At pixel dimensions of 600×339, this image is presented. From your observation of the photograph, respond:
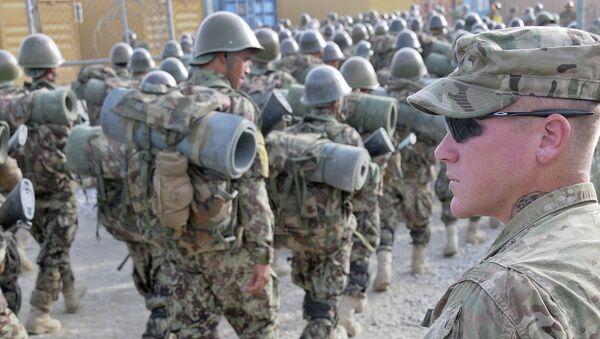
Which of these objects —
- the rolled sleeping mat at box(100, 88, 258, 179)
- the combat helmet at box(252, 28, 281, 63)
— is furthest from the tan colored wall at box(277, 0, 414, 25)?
the rolled sleeping mat at box(100, 88, 258, 179)

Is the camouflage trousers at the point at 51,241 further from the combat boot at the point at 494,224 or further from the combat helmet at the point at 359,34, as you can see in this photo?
the combat helmet at the point at 359,34

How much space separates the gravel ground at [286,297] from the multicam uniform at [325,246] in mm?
718

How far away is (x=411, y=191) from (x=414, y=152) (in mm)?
346

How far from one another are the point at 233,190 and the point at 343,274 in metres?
1.28

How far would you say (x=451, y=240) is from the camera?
6.34 meters

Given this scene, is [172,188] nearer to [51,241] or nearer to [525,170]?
[525,170]

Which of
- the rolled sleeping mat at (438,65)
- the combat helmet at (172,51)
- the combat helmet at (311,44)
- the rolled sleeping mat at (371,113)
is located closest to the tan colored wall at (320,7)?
the combat helmet at (172,51)

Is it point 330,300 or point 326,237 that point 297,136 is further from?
point 330,300

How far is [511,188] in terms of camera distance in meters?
1.33

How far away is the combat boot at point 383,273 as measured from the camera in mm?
5676

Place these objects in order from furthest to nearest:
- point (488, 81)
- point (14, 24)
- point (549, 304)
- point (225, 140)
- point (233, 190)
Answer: point (14, 24)
point (233, 190)
point (225, 140)
point (488, 81)
point (549, 304)

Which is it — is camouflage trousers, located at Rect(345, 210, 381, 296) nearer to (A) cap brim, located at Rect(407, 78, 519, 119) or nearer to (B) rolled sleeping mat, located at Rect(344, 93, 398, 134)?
(B) rolled sleeping mat, located at Rect(344, 93, 398, 134)

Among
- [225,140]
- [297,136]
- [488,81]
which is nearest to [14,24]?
[297,136]

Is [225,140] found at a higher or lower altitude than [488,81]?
lower
